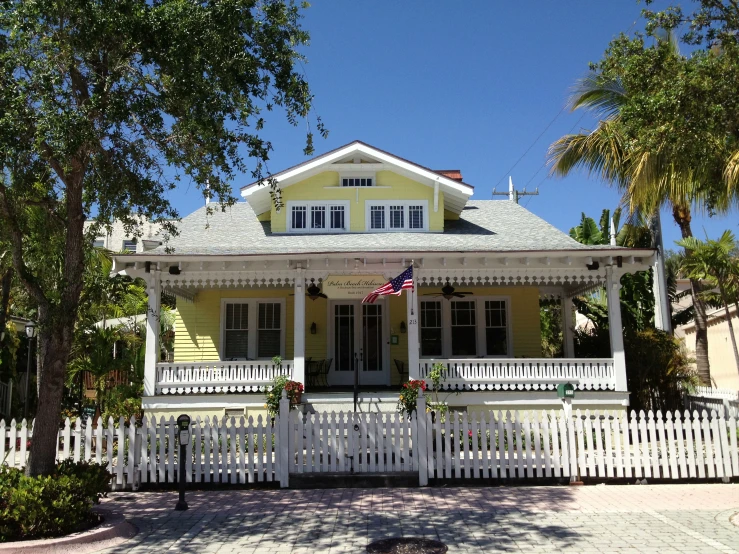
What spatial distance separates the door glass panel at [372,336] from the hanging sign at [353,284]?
3.14 m

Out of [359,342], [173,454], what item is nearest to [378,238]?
[359,342]

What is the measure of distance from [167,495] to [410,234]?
32.4 ft

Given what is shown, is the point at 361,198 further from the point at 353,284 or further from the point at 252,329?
the point at 252,329

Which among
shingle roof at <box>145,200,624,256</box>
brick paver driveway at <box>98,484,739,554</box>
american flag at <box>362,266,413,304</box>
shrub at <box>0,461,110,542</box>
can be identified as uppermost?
shingle roof at <box>145,200,624,256</box>

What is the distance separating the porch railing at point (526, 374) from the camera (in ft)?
48.3

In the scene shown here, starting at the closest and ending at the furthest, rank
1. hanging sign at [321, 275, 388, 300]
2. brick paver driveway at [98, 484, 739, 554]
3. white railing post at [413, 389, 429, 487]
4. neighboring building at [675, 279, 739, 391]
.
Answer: brick paver driveway at [98, 484, 739, 554], white railing post at [413, 389, 429, 487], hanging sign at [321, 275, 388, 300], neighboring building at [675, 279, 739, 391]

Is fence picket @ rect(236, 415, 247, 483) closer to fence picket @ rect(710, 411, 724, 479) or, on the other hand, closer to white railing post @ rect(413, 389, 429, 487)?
white railing post @ rect(413, 389, 429, 487)

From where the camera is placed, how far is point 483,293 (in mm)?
18219

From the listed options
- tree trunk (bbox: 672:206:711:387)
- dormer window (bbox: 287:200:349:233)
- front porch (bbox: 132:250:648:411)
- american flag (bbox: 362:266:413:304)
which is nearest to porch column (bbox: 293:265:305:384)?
front porch (bbox: 132:250:648:411)

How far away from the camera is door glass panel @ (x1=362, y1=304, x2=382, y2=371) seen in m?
17.8

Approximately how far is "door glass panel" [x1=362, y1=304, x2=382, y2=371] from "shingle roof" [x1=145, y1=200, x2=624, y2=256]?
89.9 inches

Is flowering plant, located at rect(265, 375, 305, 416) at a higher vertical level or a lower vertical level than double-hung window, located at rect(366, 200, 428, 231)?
lower

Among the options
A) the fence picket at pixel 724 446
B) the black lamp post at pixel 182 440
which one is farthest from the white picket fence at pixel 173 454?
the fence picket at pixel 724 446

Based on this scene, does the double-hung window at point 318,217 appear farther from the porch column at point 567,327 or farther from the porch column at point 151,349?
the porch column at point 567,327
